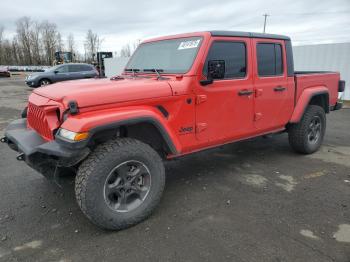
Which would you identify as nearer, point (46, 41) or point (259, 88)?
point (259, 88)

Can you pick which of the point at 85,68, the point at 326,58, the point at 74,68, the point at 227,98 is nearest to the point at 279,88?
the point at 227,98

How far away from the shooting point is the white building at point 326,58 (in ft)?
37.6

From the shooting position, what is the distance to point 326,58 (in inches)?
468

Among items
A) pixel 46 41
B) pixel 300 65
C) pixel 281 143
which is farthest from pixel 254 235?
pixel 46 41

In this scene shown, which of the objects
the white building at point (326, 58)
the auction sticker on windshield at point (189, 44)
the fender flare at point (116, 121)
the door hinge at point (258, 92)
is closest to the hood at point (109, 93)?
the fender flare at point (116, 121)

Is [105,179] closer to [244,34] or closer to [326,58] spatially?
[244,34]

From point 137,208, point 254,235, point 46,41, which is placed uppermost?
point 46,41

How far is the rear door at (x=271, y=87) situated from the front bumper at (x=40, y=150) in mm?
2591

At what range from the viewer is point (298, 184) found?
411 centimetres

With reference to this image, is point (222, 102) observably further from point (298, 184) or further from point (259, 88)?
point (298, 184)

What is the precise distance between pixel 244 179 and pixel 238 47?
182 centimetres

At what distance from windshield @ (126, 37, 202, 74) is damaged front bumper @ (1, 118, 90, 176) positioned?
1567 mm

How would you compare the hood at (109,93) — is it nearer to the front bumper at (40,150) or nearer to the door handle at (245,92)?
the front bumper at (40,150)

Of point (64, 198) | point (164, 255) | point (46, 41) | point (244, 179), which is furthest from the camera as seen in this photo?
point (46, 41)
